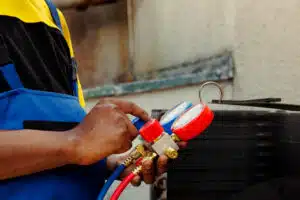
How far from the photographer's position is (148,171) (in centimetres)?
66

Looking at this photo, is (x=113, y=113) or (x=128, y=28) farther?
(x=128, y=28)

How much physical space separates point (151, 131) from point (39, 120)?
0.16m

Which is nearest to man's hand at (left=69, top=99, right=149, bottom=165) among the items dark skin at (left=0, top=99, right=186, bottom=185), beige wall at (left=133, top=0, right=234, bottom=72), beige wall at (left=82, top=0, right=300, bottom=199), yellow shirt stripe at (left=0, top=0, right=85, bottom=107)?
dark skin at (left=0, top=99, right=186, bottom=185)

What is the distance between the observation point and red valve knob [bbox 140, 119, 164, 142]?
55cm

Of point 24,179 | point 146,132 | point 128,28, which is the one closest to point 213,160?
point 146,132

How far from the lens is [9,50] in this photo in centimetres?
59

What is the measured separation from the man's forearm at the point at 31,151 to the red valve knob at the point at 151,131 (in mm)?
97

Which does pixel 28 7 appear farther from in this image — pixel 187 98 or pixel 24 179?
pixel 187 98

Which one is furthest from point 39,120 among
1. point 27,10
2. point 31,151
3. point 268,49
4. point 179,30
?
point 179,30

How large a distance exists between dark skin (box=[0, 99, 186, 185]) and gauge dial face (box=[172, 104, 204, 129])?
0.07m

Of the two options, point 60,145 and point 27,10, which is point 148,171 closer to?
point 60,145

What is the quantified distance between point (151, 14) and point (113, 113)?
110 centimetres

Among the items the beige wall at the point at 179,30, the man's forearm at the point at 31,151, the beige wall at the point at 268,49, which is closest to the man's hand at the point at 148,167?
the man's forearm at the point at 31,151

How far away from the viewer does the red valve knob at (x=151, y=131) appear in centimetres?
55
